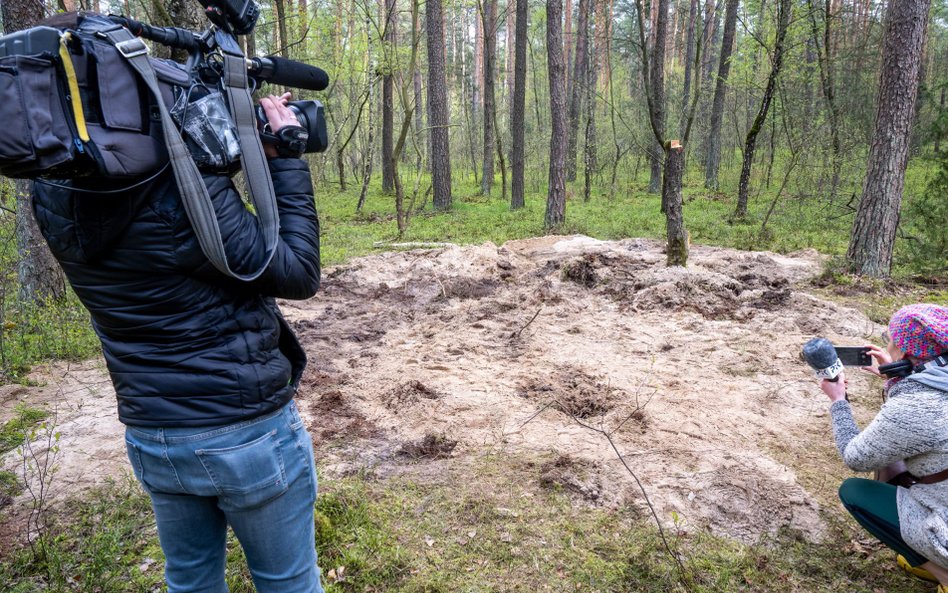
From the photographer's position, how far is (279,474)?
138 cm

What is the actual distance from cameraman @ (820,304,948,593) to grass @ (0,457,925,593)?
38cm

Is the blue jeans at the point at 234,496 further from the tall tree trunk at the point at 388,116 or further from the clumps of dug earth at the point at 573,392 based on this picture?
the tall tree trunk at the point at 388,116

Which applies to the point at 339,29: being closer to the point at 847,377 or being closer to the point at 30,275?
the point at 30,275

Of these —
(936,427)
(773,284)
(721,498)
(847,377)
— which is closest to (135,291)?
(936,427)

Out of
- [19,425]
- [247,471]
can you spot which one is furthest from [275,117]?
[19,425]

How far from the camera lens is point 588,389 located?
Answer: 435cm

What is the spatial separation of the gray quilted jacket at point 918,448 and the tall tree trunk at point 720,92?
1305 cm

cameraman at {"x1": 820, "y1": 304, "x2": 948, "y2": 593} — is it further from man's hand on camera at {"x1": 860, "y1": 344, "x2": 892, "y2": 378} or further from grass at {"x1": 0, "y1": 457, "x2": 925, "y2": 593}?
grass at {"x1": 0, "y1": 457, "x2": 925, "y2": 593}

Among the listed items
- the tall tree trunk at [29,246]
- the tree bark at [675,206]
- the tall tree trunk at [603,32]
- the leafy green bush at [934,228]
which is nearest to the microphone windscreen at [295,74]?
the tall tree trunk at [29,246]

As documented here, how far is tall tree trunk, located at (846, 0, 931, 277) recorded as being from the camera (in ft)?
21.7

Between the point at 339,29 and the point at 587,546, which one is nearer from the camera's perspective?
the point at 587,546

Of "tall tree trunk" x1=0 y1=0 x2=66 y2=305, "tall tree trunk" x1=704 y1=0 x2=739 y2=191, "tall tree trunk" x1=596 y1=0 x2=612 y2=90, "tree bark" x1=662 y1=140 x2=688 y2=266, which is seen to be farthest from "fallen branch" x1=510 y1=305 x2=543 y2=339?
"tall tree trunk" x1=596 y1=0 x2=612 y2=90

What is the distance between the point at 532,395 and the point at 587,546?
1.67 metres

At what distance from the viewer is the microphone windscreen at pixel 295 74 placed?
1598mm
